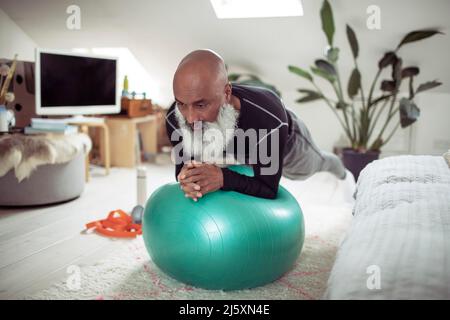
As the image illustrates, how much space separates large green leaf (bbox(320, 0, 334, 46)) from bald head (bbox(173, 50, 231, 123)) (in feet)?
5.52

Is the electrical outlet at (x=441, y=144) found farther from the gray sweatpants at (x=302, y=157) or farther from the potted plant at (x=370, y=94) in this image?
the potted plant at (x=370, y=94)

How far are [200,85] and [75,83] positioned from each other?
193cm

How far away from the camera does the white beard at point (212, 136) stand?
1.46 meters

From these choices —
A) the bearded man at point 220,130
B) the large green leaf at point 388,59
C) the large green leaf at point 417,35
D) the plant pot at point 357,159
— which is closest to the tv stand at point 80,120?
the bearded man at point 220,130

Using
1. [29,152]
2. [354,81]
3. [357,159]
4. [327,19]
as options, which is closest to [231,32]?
[327,19]

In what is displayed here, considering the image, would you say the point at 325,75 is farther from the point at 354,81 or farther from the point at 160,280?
the point at 160,280

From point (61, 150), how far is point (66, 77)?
69 cm

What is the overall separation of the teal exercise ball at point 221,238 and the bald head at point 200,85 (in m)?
0.28

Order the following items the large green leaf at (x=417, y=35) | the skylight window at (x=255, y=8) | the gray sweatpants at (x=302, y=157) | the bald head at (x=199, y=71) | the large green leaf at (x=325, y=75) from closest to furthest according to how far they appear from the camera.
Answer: the bald head at (x=199, y=71)
the gray sweatpants at (x=302, y=157)
the skylight window at (x=255, y=8)
the large green leaf at (x=417, y=35)
the large green leaf at (x=325, y=75)

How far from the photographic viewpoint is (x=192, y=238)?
4.29 ft

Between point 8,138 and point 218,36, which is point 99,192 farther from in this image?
point 218,36

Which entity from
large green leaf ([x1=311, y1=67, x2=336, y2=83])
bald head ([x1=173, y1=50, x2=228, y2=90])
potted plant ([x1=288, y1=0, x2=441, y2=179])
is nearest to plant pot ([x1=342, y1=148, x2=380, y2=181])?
potted plant ([x1=288, y1=0, x2=441, y2=179])

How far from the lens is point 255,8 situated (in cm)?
253
